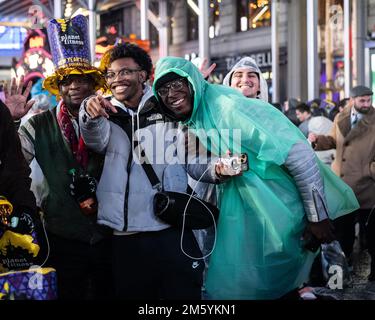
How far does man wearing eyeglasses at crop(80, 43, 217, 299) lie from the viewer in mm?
3631

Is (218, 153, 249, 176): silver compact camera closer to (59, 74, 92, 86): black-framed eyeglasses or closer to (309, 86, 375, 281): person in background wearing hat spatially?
(59, 74, 92, 86): black-framed eyeglasses

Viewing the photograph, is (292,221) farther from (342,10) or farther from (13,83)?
(342,10)

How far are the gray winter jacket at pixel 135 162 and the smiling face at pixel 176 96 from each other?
0.21ft

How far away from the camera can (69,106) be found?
403 centimetres

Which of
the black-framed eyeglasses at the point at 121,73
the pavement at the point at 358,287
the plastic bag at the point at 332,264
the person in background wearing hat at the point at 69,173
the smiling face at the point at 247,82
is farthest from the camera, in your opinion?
the plastic bag at the point at 332,264

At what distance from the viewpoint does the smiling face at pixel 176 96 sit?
3738 mm

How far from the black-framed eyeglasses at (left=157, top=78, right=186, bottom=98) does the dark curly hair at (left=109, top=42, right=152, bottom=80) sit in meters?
0.19

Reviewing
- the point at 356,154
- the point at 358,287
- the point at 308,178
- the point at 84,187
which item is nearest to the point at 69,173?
the point at 84,187

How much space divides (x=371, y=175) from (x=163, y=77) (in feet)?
12.6

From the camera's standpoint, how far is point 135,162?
3670mm

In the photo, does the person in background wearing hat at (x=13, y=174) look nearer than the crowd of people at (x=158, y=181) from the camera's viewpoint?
Yes

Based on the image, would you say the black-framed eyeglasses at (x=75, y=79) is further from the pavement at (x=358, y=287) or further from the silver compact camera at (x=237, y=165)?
the pavement at (x=358, y=287)

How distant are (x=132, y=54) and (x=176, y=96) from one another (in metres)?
0.34

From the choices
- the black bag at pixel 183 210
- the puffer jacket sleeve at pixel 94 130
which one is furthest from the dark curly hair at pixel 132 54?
the black bag at pixel 183 210
